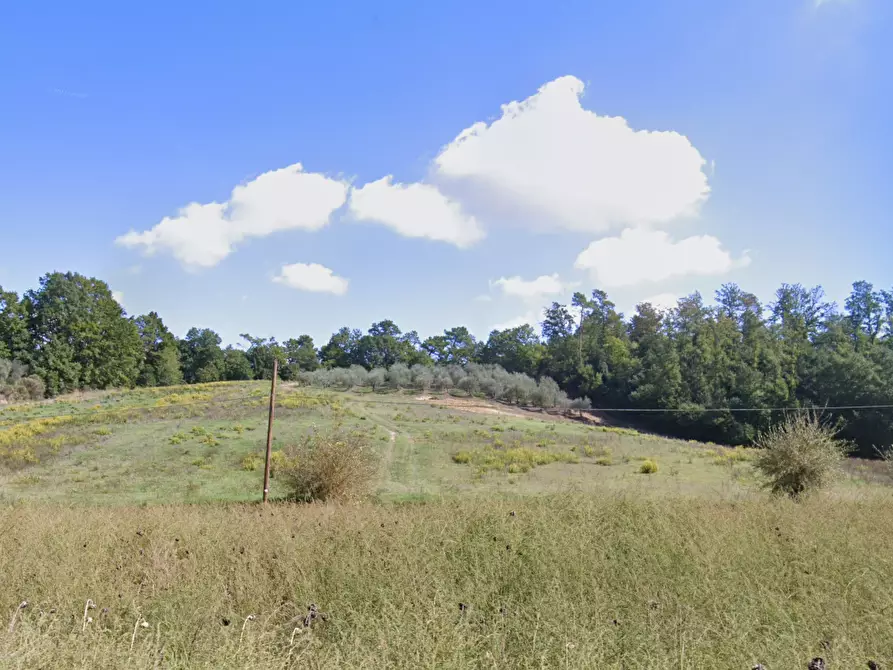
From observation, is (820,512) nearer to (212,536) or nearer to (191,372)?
(212,536)

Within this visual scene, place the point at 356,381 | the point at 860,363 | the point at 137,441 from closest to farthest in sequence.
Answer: the point at 137,441
the point at 860,363
the point at 356,381

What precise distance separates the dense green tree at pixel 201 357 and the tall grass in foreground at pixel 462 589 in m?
94.3

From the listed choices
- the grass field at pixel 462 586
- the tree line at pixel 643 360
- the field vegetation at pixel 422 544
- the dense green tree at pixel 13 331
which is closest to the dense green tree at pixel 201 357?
the tree line at pixel 643 360

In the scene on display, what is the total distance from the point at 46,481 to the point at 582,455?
91.8 feet

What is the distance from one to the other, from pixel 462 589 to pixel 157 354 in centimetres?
10037

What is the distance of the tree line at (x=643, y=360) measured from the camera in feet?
185

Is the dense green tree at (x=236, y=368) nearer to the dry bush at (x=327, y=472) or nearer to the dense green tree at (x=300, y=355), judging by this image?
the dense green tree at (x=300, y=355)

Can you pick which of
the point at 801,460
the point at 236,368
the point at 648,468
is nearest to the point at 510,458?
the point at 648,468

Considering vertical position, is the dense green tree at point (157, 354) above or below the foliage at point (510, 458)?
above

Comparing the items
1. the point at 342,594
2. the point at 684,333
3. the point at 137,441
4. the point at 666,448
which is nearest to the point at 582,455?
the point at 666,448

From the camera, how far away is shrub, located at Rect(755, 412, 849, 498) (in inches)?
646

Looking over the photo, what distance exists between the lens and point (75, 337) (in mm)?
71875

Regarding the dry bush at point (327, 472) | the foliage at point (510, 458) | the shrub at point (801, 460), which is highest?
the shrub at point (801, 460)

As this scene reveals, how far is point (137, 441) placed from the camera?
28.2m
